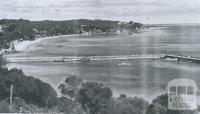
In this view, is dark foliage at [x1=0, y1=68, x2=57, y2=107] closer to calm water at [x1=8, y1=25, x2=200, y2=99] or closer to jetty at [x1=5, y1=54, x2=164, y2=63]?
calm water at [x1=8, y1=25, x2=200, y2=99]

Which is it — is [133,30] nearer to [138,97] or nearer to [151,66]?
[151,66]

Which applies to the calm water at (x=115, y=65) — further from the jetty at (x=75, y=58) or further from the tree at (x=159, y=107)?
the tree at (x=159, y=107)

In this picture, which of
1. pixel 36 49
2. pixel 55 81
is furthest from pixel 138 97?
pixel 36 49

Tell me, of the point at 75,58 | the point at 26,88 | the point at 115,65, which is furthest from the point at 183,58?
the point at 26,88

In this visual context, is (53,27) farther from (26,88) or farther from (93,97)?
(93,97)

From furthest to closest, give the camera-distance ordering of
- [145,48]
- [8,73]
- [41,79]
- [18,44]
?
[145,48] < [18,44] < [41,79] < [8,73]
